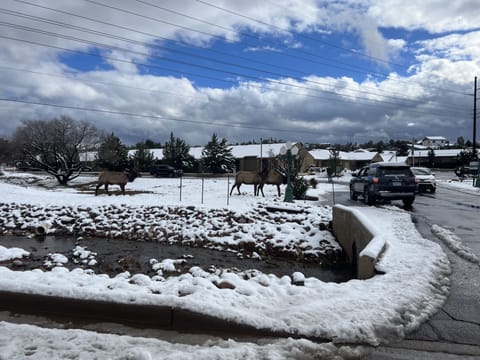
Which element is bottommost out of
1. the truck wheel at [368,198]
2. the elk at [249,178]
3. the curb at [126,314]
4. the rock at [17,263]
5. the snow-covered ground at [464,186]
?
the rock at [17,263]

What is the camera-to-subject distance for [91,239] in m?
14.0

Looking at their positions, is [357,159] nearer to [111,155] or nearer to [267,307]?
[111,155]

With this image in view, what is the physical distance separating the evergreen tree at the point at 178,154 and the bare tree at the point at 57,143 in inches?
795

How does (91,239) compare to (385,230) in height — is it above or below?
below

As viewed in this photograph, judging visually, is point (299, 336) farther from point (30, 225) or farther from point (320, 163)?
point (320, 163)

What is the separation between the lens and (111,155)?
4616 centimetres

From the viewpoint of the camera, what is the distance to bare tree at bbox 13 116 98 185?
39125mm

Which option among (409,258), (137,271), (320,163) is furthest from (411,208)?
(320,163)

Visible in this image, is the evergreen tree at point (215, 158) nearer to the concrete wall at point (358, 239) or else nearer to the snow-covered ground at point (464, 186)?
the snow-covered ground at point (464, 186)

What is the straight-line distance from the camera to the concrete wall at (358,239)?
6541 mm

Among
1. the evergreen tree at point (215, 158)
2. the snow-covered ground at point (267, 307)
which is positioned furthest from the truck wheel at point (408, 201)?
the evergreen tree at point (215, 158)

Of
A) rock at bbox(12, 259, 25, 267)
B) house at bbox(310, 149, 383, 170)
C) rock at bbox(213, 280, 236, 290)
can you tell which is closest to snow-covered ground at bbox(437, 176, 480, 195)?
rock at bbox(213, 280, 236, 290)

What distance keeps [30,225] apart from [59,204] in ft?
8.25

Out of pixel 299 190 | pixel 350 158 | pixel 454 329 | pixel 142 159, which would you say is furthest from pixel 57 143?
pixel 350 158
